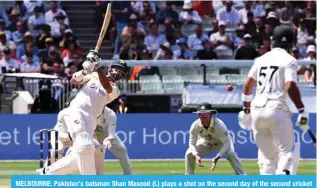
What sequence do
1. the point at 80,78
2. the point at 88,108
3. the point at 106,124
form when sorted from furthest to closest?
the point at 106,124
the point at 80,78
the point at 88,108

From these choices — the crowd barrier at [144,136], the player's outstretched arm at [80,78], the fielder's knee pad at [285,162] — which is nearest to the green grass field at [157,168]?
the crowd barrier at [144,136]

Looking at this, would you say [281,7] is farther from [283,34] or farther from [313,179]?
[313,179]

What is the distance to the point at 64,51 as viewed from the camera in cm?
→ 2534

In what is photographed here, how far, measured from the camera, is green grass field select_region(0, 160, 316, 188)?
58.5 feet

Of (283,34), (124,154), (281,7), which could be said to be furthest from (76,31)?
(283,34)

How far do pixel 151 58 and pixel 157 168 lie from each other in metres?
6.66

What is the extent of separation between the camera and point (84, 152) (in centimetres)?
1236

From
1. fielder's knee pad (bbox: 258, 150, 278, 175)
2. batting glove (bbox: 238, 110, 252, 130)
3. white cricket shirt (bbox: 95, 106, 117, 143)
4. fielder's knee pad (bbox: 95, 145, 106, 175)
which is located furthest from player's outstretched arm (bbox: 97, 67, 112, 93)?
fielder's knee pad (bbox: 258, 150, 278, 175)

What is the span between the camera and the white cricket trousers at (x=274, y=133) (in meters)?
11.0

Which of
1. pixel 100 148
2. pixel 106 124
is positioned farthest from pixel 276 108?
pixel 106 124

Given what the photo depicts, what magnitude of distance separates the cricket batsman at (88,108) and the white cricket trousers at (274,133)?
2167mm
